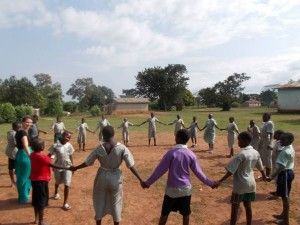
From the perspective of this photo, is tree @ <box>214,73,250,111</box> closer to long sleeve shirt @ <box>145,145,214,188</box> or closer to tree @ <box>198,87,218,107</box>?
tree @ <box>198,87,218,107</box>

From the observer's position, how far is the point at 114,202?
21.0ft

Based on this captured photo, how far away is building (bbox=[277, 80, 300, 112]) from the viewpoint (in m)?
49.1

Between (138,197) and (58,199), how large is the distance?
6.28 ft

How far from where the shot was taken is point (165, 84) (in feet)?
229

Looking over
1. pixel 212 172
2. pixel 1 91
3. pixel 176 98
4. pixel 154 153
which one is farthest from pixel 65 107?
pixel 212 172

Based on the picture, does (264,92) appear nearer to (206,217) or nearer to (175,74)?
(175,74)

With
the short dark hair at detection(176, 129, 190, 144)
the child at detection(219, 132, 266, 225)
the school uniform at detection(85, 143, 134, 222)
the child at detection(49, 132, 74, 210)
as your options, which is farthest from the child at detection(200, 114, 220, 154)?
the short dark hair at detection(176, 129, 190, 144)

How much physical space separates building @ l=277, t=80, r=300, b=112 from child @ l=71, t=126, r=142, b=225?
46.1m

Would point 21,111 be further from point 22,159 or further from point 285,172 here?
point 285,172

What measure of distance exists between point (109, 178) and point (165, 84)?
210 feet

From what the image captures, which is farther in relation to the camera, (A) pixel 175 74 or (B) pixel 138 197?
(A) pixel 175 74

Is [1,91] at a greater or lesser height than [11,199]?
greater

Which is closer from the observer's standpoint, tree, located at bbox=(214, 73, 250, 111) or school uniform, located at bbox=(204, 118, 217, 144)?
school uniform, located at bbox=(204, 118, 217, 144)

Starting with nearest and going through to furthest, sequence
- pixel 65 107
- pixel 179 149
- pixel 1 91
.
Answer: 1. pixel 179 149
2. pixel 1 91
3. pixel 65 107
